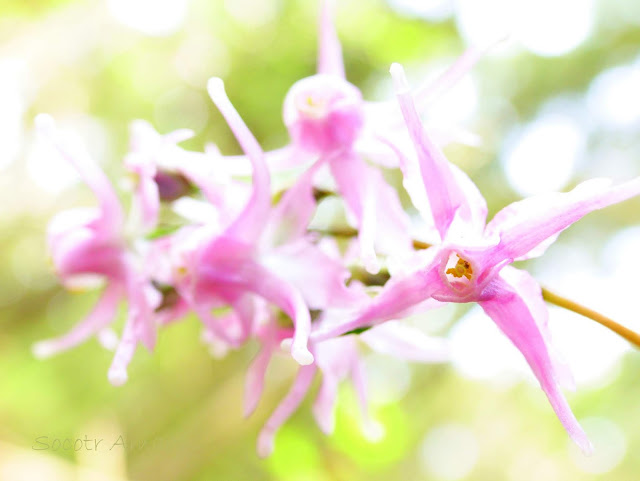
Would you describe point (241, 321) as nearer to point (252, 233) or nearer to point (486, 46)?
point (252, 233)

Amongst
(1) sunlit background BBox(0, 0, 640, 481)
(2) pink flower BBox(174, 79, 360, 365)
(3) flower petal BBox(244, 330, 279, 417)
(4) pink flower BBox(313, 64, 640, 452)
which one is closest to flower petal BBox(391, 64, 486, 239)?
(4) pink flower BBox(313, 64, 640, 452)

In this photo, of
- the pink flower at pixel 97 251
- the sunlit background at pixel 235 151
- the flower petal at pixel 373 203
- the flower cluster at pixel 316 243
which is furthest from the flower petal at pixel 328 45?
the sunlit background at pixel 235 151

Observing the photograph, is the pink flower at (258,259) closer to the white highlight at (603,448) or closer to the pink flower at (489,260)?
the pink flower at (489,260)

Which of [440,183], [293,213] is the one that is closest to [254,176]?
[293,213]

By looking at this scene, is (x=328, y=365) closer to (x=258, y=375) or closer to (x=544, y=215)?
(x=258, y=375)

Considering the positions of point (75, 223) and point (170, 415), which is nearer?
point (75, 223)

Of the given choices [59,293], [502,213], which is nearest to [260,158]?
[502,213]

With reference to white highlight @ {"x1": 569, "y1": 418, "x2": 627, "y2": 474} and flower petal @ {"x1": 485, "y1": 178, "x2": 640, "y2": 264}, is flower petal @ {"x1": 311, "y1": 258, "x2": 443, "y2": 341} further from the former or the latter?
white highlight @ {"x1": 569, "y1": 418, "x2": 627, "y2": 474}
